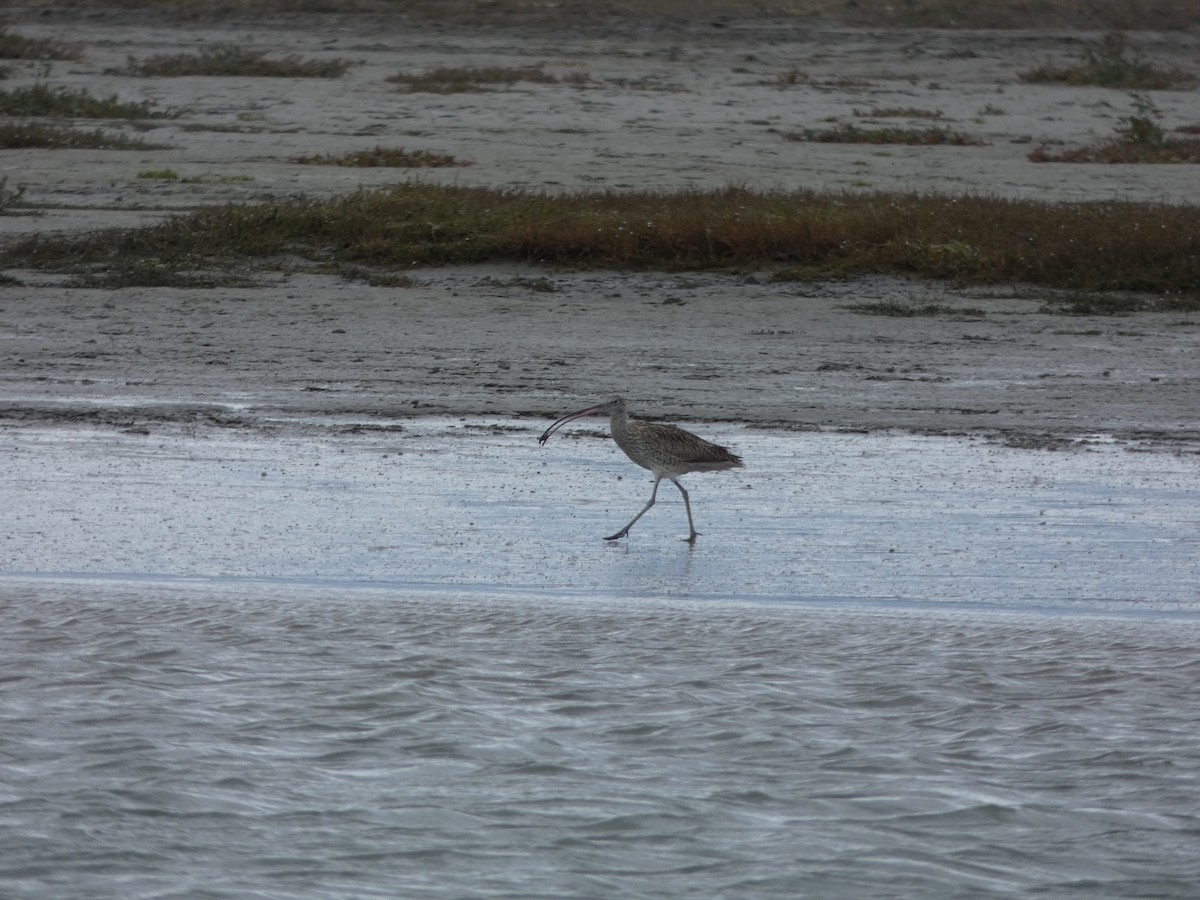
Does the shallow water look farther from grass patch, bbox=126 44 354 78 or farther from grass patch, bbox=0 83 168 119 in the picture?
grass patch, bbox=126 44 354 78

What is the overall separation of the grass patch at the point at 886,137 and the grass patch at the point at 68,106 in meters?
9.63

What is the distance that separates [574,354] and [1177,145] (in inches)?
594

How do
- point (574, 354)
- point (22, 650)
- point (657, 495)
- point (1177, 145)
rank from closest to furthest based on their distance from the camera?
point (22, 650), point (657, 495), point (574, 354), point (1177, 145)

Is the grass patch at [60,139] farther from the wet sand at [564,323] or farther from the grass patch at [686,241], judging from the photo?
the grass patch at [686,241]

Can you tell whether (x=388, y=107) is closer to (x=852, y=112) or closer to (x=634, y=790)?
(x=852, y=112)

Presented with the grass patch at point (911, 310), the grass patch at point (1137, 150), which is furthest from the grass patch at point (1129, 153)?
the grass patch at point (911, 310)

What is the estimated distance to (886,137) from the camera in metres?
26.1

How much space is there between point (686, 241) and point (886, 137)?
33.8 ft

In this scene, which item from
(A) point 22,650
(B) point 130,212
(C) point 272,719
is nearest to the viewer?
(C) point 272,719

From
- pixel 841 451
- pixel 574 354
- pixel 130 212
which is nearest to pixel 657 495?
pixel 841 451

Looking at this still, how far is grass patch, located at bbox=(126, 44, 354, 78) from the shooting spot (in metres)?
31.6

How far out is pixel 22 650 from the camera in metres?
7.60

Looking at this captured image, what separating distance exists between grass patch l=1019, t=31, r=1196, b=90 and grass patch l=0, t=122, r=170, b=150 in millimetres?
17916

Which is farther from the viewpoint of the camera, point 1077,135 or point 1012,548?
point 1077,135
